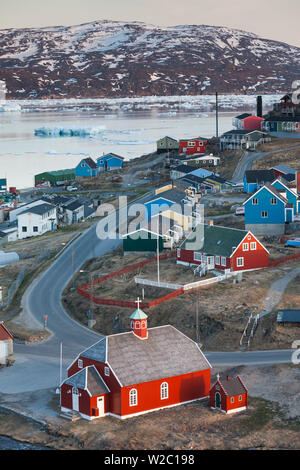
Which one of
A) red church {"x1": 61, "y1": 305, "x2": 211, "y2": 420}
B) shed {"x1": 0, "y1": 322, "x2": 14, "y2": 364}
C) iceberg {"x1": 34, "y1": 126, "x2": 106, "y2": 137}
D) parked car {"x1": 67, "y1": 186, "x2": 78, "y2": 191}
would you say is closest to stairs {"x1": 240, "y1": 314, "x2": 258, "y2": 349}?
red church {"x1": 61, "y1": 305, "x2": 211, "y2": 420}

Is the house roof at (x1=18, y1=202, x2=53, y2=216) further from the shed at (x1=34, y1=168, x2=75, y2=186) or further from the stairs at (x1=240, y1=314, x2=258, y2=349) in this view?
the stairs at (x1=240, y1=314, x2=258, y2=349)

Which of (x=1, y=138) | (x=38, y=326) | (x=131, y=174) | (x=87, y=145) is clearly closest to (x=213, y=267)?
(x=38, y=326)

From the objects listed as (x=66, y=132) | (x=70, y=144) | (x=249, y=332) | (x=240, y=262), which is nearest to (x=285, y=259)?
(x=240, y=262)

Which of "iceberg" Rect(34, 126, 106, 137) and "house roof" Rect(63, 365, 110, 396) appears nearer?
"house roof" Rect(63, 365, 110, 396)

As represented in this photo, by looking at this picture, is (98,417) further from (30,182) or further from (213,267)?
(30,182)

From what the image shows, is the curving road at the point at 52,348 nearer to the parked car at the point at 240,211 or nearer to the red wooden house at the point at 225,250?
the red wooden house at the point at 225,250

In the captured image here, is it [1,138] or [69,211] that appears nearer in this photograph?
[69,211]

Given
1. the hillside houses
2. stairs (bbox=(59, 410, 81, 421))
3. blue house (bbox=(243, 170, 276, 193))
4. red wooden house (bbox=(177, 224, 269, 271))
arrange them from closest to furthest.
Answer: stairs (bbox=(59, 410, 81, 421)), red wooden house (bbox=(177, 224, 269, 271)), blue house (bbox=(243, 170, 276, 193)), the hillside houses
